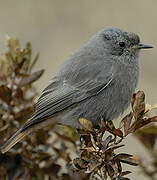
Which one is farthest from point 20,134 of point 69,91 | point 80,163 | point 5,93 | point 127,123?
point 69,91

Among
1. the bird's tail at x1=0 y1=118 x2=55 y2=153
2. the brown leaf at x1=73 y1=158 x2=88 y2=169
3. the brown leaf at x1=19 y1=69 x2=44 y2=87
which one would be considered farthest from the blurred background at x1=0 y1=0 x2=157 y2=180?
the brown leaf at x1=73 y1=158 x2=88 y2=169

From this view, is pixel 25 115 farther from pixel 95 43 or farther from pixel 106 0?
pixel 106 0

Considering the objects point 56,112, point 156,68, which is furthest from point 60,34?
point 56,112

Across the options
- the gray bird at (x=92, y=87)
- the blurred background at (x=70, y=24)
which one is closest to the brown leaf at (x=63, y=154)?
the gray bird at (x=92, y=87)

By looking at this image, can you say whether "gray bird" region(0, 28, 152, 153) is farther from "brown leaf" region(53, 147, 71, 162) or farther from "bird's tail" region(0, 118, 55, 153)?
"brown leaf" region(53, 147, 71, 162)

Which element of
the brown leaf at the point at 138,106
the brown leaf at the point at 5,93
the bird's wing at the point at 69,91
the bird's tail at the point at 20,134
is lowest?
the bird's tail at the point at 20,134

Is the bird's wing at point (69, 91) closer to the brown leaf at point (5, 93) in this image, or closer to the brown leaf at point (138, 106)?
the brown leaf at point (5, 93)

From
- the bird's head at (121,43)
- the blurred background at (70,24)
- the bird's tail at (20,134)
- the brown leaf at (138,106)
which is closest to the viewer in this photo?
the brown leaf at (138,106)

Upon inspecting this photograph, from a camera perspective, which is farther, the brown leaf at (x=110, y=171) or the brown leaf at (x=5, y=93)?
the brown leaf at (x=5, y=93)

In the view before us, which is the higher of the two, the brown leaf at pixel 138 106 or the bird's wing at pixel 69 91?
the brown leaf at pixel 138 106
